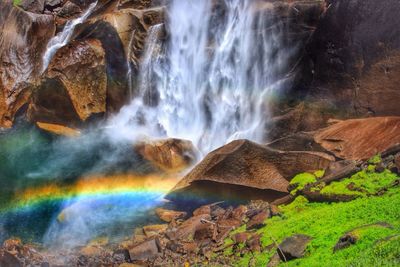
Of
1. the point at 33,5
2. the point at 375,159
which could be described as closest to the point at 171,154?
the point at 375,159

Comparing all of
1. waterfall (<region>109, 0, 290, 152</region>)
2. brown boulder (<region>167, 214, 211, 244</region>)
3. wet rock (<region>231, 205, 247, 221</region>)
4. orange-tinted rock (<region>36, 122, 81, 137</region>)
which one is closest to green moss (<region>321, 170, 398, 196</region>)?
wet rock (<region>231, 205, 247, 221</region>)

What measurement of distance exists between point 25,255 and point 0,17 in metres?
14.7

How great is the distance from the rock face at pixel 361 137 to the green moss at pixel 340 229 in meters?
1.97

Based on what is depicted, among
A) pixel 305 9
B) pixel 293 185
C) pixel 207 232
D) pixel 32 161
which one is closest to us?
pixel 207 232

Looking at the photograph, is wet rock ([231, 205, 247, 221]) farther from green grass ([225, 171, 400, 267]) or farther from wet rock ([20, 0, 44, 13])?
wet rock ([20, 0, 44, 13])

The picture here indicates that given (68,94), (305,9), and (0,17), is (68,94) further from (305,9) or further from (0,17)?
(305,9)

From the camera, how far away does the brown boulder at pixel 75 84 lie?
20078 mm

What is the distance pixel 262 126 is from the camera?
17.0 m

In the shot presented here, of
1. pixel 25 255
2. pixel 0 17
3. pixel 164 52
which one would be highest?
pixel 0 17

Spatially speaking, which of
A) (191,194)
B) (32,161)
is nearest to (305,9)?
(191,194)

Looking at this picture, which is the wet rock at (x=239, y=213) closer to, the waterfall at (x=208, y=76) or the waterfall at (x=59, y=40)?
the waterfall at (x=208, y=76)

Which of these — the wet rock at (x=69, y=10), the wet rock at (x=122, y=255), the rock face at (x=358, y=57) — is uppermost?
the wet rock at (x=69, y=10)

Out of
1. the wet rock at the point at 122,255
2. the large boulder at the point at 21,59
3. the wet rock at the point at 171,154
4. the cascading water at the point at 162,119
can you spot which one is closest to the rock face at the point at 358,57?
the cascading water at the point at 162,119

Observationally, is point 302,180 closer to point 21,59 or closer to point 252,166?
point 252,166
